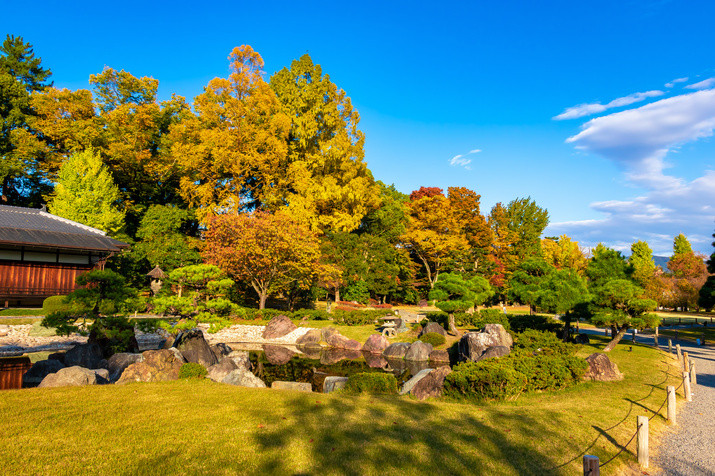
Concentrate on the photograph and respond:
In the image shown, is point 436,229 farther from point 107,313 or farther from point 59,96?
point 59,96

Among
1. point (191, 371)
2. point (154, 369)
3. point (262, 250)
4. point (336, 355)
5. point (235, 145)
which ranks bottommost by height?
point (336, 355)

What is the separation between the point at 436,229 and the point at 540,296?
2159 centimetres

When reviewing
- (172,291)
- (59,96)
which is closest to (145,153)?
(59,96)

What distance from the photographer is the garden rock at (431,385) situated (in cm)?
1095

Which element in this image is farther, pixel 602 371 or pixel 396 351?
pixel 396 351

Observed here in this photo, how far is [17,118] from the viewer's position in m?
31.9

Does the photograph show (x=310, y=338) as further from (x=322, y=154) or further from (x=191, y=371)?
(x=322, y=154)

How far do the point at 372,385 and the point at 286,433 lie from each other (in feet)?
18.7

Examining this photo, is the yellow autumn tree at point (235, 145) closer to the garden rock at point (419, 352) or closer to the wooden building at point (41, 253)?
the wooden building at point (41, 253)

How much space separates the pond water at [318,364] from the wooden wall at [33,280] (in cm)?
1263

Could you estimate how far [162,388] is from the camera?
349 inches

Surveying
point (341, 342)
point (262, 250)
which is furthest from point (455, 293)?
point (262, 250)

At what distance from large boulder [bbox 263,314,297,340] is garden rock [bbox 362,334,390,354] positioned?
4.88m

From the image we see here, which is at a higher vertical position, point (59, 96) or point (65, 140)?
point (59, 96)
